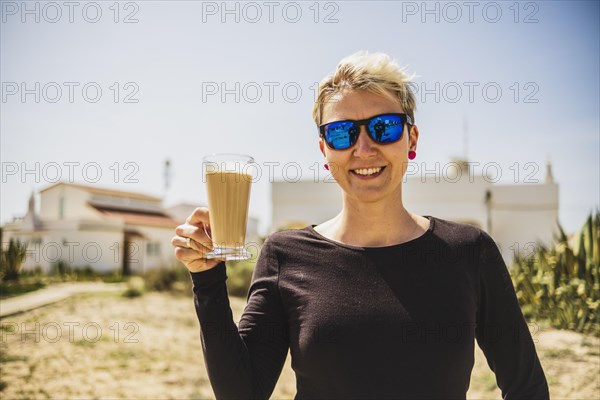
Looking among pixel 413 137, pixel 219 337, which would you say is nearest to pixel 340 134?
pixel 413 137

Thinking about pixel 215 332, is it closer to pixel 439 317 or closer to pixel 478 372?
pixel 439 317

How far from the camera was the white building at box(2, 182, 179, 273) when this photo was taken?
86.4 feet

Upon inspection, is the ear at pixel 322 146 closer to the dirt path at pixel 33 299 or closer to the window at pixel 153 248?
the dirt path at pixel 33 299

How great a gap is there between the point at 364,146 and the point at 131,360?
24.3ft

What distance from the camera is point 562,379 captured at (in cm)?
516

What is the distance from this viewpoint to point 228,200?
1.53 metres

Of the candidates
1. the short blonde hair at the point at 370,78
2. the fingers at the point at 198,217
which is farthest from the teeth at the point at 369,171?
the fingers at the point at 198,217

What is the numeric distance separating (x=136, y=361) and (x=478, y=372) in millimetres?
5174

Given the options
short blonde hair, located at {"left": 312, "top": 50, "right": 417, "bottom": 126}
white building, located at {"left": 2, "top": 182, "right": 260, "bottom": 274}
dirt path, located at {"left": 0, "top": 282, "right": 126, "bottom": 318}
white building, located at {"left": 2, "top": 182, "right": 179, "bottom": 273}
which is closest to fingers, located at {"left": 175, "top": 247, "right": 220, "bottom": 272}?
short blonde hair, located at {"left": 312, "top": 50, "right": 417, "bottom": 126}

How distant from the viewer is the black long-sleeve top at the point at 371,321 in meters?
1.48

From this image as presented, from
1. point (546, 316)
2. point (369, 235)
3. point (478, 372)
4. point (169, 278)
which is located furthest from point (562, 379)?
point (169, 278)

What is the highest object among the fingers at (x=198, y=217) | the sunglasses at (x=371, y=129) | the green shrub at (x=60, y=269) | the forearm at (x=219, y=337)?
the sunglasses at (x=371, y=129)

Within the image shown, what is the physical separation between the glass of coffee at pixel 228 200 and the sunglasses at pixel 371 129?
33cm

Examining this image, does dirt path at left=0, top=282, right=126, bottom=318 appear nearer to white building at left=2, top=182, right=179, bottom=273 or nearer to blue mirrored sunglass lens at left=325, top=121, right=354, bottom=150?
white building at left=2, top=182, right=179, bottom=273
